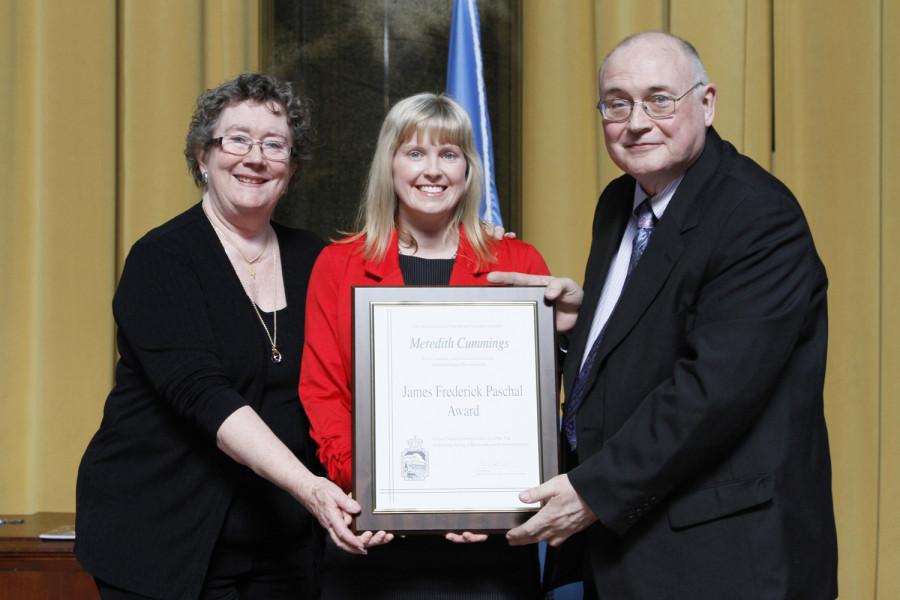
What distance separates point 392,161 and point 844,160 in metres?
1.96

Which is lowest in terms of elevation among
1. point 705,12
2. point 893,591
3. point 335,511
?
point 893,591

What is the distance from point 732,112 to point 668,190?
1659 millimetres

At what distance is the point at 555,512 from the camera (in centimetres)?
176

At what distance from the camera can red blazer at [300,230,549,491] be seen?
6.50ft

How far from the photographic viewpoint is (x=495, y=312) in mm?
1869

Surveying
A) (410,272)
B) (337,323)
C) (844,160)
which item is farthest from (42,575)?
(844,160)

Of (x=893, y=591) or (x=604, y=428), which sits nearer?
(x=604, y=428)

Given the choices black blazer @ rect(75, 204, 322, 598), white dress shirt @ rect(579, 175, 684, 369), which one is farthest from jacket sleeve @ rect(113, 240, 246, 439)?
white dress shirt @ rect(579, 175, 684, 369)

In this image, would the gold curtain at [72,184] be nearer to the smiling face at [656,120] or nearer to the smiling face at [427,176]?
the smiling face at [427,176]

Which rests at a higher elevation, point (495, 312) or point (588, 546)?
point (495, 312)

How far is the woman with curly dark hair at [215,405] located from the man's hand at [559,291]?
1.78 feet

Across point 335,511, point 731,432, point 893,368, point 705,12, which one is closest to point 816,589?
point 731,432

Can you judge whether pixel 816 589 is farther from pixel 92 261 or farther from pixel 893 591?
pixel 92 261

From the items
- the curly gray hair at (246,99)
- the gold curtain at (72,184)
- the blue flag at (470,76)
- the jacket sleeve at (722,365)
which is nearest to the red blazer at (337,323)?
the curly gray hair at (246,99)
